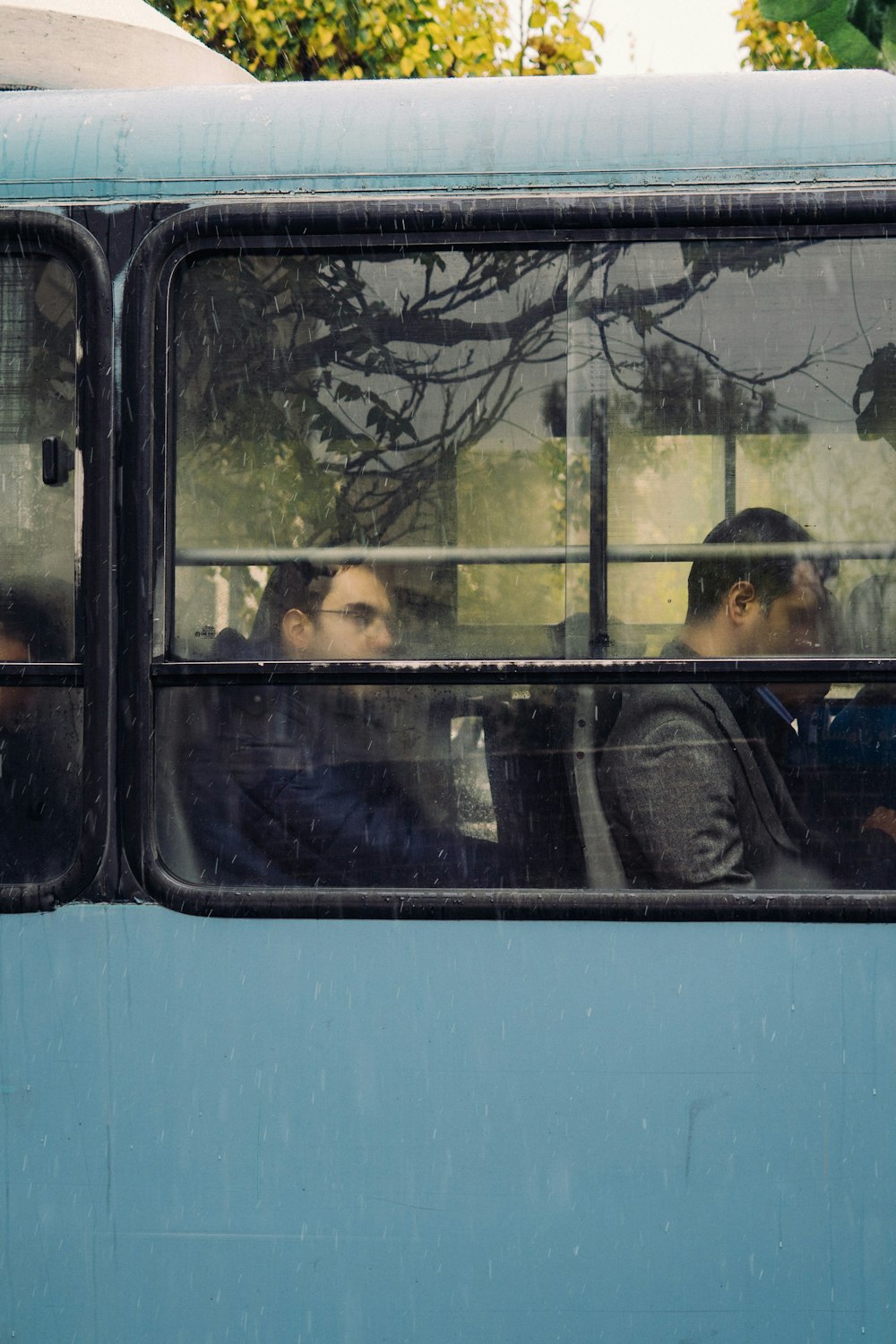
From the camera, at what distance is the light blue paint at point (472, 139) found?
2.34m

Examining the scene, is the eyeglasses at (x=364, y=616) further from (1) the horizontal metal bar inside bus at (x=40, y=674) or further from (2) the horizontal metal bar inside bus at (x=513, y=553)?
(1) the horizontal metal bar inside bus at (x=40, y=674)

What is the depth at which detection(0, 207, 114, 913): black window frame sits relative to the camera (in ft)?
7.68

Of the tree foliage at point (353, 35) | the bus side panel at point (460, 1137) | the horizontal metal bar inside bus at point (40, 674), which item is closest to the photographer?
the bus side panel at point (460, 1137)

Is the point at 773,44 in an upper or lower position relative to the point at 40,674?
upper

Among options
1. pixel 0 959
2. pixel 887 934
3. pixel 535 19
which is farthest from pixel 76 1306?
pixel 535 19

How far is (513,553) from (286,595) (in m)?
0.45

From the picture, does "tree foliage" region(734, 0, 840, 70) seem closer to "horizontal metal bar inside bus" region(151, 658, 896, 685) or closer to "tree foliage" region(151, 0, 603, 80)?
"tree foliage" region(151, 0, 603, 80)

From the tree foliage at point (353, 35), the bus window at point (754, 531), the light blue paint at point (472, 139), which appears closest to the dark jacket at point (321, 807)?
the bus window at point (754, 531)

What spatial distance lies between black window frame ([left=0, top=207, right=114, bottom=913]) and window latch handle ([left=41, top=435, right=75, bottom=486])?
0.03 metres

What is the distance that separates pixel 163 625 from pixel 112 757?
0.27m

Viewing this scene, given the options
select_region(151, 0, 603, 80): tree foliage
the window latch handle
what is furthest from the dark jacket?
select_region(151, 0, 603, 80): tree foliage

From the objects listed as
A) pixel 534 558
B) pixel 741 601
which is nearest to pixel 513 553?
pixel 534 558

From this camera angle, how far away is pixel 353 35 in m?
7.70

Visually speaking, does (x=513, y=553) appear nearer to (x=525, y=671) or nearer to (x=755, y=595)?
(x=525, y=671)
